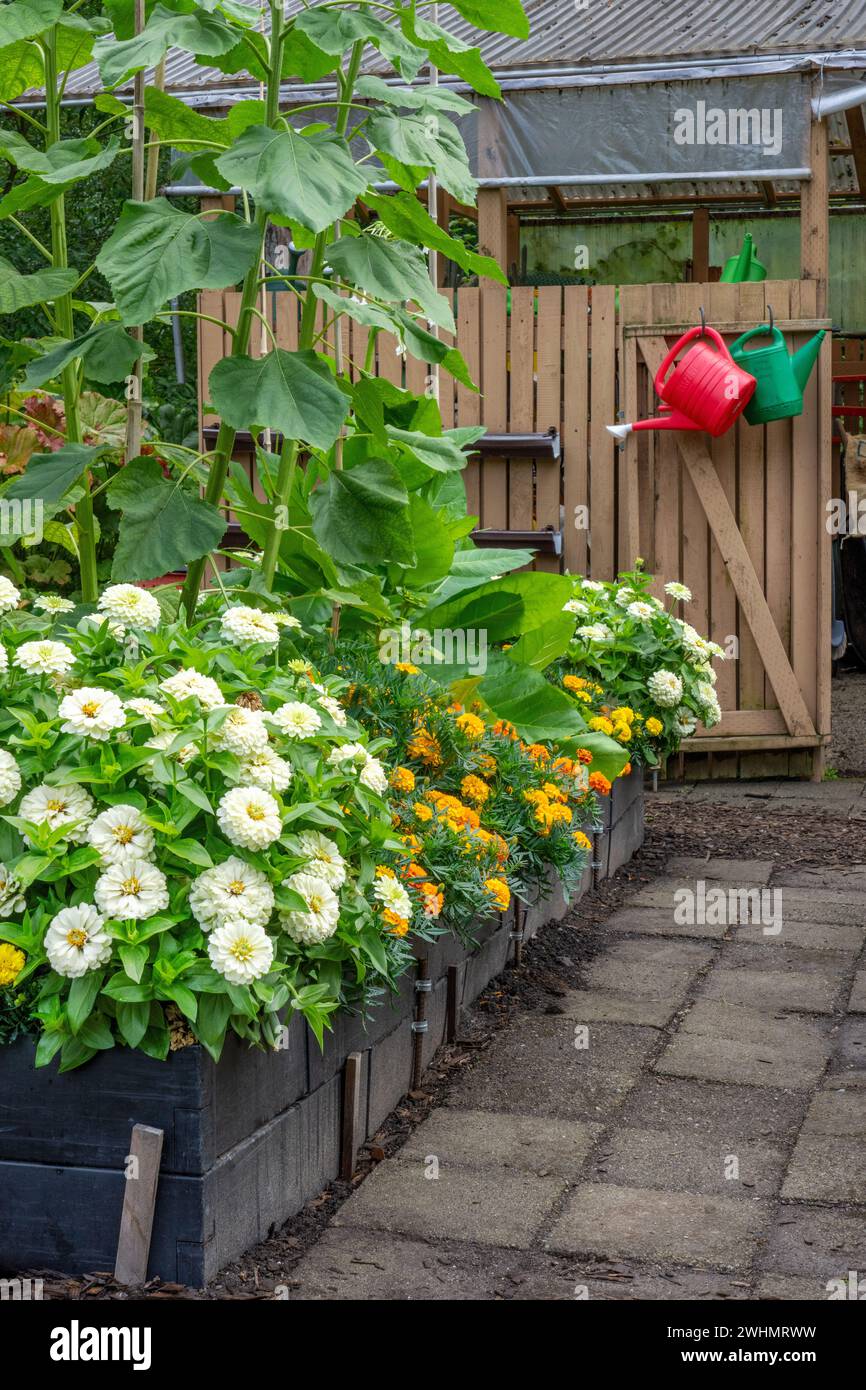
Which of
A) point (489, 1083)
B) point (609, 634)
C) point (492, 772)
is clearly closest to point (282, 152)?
point (492, 772)

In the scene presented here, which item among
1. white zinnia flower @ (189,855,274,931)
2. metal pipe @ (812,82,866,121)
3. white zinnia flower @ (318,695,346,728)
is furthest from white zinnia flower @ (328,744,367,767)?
metal pipe @ (812,82,866,121)

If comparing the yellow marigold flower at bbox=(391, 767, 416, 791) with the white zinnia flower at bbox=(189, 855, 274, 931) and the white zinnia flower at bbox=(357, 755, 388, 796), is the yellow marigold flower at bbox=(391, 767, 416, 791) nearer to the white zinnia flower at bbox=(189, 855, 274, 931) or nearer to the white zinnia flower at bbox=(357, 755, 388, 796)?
the white zinnia flower at bbox=(357, 755, 388, 796)

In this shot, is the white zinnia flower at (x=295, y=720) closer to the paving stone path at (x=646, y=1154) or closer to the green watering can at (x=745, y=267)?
the paving stone path at (x=646, y=1154)

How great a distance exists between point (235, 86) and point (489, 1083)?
15.5 ft

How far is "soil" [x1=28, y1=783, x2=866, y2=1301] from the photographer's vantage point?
2160mm

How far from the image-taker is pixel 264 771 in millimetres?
2244

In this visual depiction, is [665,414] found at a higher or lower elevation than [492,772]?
higher

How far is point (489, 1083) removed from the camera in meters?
3.02

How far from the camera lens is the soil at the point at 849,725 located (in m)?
6.59

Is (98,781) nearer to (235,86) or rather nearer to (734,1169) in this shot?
(734,1169)

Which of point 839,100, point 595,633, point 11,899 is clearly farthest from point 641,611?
point 11,899

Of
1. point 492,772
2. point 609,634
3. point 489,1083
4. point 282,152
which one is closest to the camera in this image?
point 282,152

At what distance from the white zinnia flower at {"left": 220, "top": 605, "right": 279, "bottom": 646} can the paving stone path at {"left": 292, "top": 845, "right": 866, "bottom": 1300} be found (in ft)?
3.11

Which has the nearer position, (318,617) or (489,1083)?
(489,1083)
